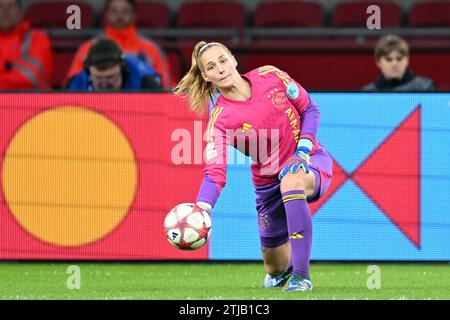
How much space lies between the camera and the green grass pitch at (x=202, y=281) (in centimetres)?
798

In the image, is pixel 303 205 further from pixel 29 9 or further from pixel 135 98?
pixel 29 9

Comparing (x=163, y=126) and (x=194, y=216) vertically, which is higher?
(x=163, y=126)

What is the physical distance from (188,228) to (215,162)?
0.51 meters

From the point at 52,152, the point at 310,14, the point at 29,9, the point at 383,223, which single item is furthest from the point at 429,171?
the point at 29,9

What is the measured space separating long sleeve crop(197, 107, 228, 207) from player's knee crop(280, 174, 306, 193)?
355mm

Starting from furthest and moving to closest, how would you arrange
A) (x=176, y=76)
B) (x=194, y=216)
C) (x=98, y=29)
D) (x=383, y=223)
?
1. (x=98, y=29)
2. (x=176, y=76)
3. (x=383, y=223)
4. (x=194, y=216)

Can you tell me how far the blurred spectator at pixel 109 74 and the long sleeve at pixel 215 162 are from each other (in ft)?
8.11

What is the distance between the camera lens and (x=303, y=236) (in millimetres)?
7957

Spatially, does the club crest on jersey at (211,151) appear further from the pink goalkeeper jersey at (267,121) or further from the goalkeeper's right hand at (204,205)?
the goalkeeper's right hand at (204,205)

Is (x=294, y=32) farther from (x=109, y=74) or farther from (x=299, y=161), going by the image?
(x=299, y=161)

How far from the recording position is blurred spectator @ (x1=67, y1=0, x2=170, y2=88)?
11625mm

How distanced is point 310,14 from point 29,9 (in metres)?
2.86

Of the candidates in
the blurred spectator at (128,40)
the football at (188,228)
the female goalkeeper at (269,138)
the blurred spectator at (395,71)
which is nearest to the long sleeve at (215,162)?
the female goalkeeper at (269,138)

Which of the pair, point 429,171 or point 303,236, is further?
point 429,171
